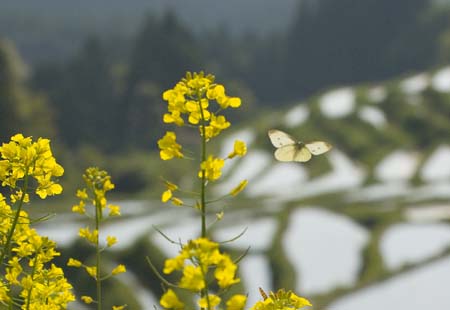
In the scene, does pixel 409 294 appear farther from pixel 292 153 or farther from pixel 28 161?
pixel 28 161

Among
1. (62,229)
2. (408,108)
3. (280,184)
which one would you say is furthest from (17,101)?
(62,229)

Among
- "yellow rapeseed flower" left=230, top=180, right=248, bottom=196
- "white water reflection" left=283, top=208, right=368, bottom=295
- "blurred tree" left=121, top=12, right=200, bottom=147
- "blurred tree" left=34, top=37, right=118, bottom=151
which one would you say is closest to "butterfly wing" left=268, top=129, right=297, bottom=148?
"yellow rapeseed flower" left=230, top=180, right=248, bottom=196

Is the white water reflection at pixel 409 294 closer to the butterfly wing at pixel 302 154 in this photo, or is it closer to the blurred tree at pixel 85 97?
the butterfly wing at pixel 302 154

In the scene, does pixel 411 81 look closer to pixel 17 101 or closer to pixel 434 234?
pixel 17 101

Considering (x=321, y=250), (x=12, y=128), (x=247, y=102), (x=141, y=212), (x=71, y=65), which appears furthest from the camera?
(x=71, y=65)

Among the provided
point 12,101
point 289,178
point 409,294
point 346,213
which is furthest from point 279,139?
point 12,101

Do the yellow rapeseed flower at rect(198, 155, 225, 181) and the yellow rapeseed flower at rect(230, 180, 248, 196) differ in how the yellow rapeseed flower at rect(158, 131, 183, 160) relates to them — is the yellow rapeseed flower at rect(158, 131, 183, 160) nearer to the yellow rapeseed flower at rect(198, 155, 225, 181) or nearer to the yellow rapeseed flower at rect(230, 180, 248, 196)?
the yellow rapeseed flower at rect(198, 155, 225, 181)

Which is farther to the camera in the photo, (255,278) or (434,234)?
(434,234)
